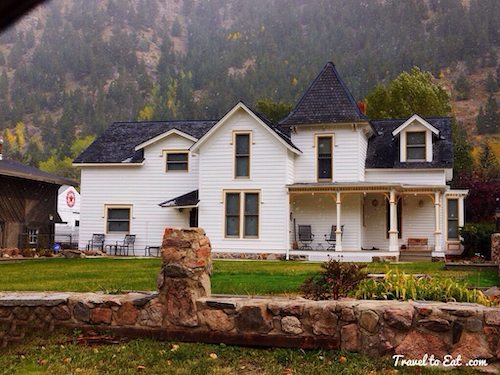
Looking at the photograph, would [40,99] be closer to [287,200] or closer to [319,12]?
[319,12]

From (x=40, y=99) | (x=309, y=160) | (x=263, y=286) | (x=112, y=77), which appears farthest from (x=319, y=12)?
(x=263, y=286)

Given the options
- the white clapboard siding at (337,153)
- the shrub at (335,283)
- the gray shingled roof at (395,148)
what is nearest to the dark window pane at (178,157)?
the white clapboard siding at (337,153)

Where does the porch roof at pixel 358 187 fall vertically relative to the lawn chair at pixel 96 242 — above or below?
above

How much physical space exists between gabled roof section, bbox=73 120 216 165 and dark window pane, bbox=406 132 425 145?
913cm

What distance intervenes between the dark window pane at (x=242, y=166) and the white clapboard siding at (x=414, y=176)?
5.59 metres

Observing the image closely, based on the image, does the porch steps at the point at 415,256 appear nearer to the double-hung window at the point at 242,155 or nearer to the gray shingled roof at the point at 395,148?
the gray shingled roof at the point at 395,148

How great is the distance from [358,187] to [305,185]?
207cm

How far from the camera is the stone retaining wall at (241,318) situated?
661 cm

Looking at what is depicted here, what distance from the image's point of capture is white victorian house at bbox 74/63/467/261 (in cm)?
2467

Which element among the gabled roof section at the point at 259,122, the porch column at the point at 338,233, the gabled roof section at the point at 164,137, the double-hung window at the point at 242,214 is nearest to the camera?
→ the porch column at the point at 338,233

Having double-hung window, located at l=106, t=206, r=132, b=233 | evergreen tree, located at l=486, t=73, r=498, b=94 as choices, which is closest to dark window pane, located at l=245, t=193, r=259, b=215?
double-hung window, located at l=106, t=206, r=132, b=233

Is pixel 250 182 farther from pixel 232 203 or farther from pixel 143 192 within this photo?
pixel 143 192

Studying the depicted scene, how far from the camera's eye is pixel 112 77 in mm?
134625

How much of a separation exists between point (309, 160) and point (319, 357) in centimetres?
1927
